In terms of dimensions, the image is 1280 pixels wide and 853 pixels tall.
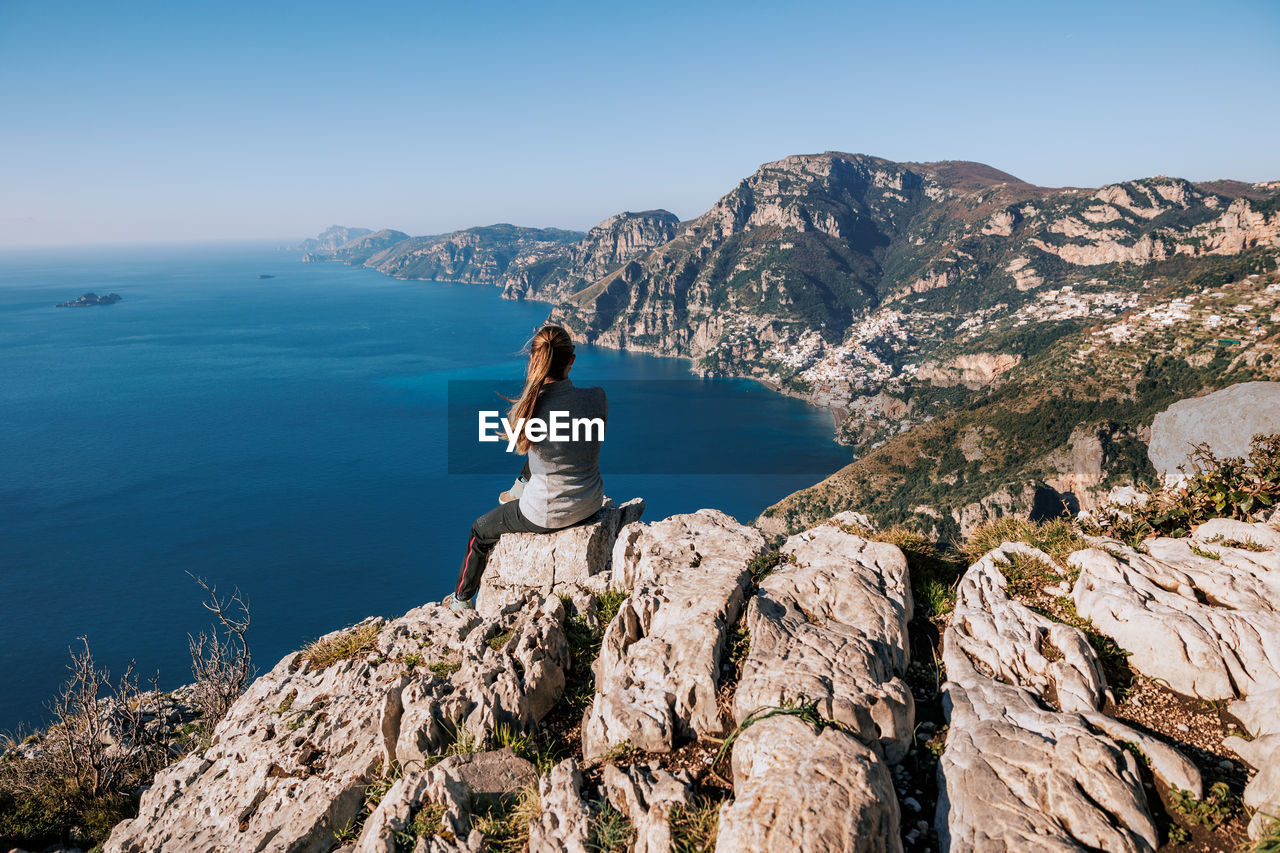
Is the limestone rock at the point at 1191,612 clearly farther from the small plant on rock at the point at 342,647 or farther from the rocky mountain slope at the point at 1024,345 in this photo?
the rocky mountain slope at the point at 1024,345

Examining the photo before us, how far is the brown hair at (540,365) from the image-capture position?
5.45 m

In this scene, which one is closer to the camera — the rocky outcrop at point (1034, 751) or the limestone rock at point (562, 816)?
the rocky outcrop at point (1034, 751)

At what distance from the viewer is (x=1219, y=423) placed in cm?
1034

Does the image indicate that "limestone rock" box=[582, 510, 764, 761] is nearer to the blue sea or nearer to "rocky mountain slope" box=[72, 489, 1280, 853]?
"rocky mountain slope" box=[72, 489, 1280, 853]

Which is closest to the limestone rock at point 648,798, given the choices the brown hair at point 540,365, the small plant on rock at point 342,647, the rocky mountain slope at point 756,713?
the rocky mountain slope at point 756,713

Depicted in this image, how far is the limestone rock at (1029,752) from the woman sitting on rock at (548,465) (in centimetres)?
360

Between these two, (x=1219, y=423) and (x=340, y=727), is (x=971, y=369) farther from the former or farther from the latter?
(x=340, y=727)

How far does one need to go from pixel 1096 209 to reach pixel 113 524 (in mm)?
234930

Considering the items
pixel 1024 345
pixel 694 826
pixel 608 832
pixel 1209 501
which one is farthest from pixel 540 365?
pixel 1024 345

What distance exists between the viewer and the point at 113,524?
214ft

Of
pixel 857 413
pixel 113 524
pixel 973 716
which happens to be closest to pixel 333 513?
pixel 113 524

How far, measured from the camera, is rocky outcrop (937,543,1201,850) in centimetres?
299

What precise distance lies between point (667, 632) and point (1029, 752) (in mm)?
2399

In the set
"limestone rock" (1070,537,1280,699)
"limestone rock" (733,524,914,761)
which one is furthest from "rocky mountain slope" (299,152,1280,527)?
"limestone rock" (733,524,914,761)
